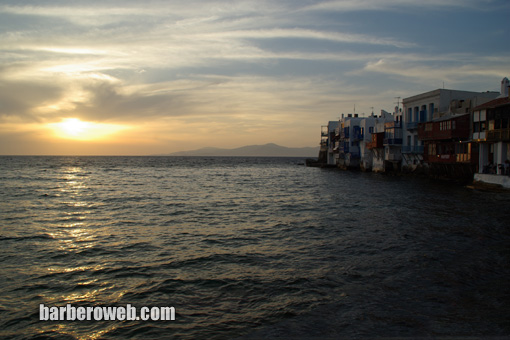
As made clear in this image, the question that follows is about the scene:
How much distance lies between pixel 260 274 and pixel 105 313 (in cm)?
449

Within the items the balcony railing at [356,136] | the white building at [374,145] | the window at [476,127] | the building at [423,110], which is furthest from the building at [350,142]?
the window at [476,127]

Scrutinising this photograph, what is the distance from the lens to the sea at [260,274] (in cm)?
812

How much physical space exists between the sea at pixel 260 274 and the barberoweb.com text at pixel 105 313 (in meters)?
0.11

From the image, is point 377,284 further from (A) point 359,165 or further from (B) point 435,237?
(A) point 359,165

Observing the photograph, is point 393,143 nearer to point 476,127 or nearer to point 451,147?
Result: point 451,147

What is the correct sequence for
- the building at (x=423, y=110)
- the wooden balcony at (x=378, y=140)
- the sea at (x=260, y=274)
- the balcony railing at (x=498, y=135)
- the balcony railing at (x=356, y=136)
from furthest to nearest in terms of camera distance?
the balcony railing at (x=356, y=136) → the wooden balcony at (x=378, y=140) → the building at (x=423, y=110) → the balcony railing at (x=498, y=135) → the sea at (x=260, y=274)

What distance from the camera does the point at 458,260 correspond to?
13.3 meters

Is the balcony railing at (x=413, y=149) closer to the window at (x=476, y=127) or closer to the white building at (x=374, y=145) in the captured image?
the white building at (x=374, y=145)

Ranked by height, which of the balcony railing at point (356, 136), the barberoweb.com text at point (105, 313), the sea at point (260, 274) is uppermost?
the balcony railing at point (356, 136)

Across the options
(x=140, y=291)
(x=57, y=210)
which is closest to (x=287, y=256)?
(x=140, y=291)

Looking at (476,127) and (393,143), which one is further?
(393,143)

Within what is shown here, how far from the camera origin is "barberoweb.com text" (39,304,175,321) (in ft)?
28.5

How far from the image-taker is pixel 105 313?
894 cm

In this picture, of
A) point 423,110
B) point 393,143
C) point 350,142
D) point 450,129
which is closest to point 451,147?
point 450,129
